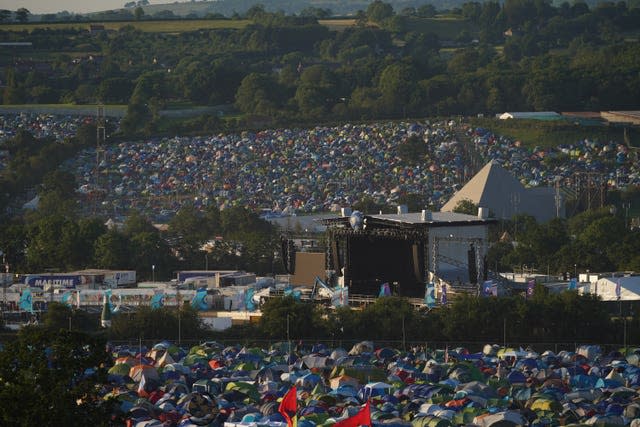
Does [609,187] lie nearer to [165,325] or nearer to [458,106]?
[458,106]

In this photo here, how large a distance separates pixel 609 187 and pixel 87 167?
2801 centimetres

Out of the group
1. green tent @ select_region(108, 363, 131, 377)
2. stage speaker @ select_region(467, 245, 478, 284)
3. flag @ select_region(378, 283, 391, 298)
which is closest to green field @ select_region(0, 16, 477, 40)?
flag @ select_region(378, 283, 391, 298)

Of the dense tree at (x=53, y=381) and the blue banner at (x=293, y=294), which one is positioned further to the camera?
the blue banner at (x=293, y=294)

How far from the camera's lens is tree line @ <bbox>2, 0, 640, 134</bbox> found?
126500 mm

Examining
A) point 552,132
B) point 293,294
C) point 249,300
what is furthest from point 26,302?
point 552,132

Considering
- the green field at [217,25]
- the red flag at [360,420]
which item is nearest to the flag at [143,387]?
the red flag at [360,420]

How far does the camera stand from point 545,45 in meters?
178

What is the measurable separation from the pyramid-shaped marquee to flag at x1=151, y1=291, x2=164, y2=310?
22241 mm

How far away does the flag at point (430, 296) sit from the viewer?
59.8 m

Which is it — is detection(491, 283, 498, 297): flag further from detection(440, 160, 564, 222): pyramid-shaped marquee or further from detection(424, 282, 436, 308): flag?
detection(440, 160, 564, 222): pyramid-shaped marquee

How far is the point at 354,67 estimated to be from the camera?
145 meters

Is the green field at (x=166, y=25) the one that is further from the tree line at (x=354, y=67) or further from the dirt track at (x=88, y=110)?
the dirt track at (x=88, y=110)

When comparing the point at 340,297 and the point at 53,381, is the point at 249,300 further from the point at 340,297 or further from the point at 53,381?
the point at 53,381

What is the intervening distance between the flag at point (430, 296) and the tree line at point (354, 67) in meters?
58.7
